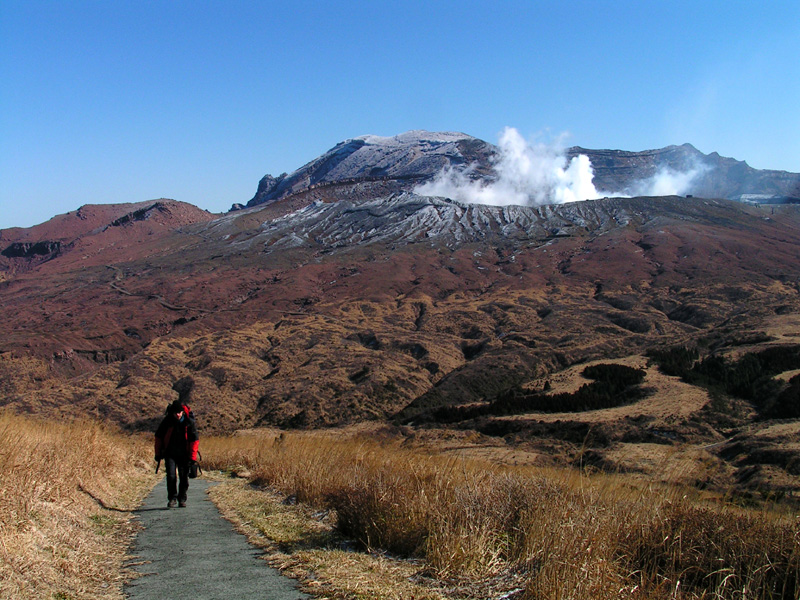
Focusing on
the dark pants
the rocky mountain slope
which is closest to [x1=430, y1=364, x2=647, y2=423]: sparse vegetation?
the dark pants

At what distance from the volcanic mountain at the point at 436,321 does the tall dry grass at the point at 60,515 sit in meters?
9.95

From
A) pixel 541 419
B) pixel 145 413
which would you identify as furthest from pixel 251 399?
pixel 541 419

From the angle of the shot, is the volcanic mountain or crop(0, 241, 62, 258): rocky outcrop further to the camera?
crop(0, 241, 62, 258): rocky outcrop

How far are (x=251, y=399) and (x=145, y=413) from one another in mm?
6630

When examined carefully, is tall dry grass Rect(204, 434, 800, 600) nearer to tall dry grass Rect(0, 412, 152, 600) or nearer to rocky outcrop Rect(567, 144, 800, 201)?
tall dry grass Rect(0, 412, 152, 600)

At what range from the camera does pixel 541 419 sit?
28.1m

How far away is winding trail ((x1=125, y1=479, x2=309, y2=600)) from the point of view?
14.5 feet

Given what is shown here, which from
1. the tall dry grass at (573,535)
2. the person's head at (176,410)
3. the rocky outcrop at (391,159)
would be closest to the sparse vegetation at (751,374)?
the tall dry grass at (573,535)

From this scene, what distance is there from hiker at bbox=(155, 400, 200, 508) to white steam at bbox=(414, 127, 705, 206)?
124531mm

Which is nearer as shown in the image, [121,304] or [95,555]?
[95,555]

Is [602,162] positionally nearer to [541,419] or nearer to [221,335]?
[221,335]

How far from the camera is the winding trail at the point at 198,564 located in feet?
14.5

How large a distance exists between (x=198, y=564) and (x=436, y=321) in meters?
51.2

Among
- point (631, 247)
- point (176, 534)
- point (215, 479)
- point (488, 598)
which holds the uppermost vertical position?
point (631, 247)
